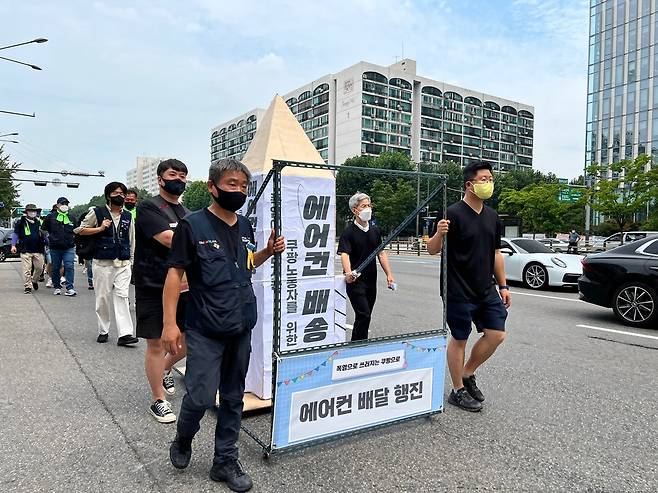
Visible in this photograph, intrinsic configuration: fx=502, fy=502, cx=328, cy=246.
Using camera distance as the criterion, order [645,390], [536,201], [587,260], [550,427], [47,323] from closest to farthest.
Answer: [550,427], [645,390], [47,323], [587,260], [536,201]

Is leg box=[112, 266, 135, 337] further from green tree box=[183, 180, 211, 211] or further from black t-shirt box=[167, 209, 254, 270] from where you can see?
black t-shirt box=[167, 209, 254, 270]

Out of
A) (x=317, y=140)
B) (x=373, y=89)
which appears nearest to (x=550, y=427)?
(x=373, y=89)

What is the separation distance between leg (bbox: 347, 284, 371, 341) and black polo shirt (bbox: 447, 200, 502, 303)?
1.10 meters

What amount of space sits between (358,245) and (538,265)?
858 centimetres

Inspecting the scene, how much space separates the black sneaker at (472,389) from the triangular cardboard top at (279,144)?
6.53 feet

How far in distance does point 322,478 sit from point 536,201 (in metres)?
39.4

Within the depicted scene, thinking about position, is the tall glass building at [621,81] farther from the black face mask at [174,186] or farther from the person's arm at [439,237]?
the black face mask at [174,186]

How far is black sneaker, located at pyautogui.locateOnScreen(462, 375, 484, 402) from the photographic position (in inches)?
157

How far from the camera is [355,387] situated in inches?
126

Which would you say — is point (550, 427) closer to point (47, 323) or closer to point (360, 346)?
point (360, 346)

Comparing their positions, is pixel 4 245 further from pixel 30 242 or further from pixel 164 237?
pixel 164 237

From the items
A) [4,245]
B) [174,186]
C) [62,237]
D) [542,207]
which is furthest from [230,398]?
[542,207]

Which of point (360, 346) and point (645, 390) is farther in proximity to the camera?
point (645, 390)

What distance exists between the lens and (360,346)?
3.18 metres
